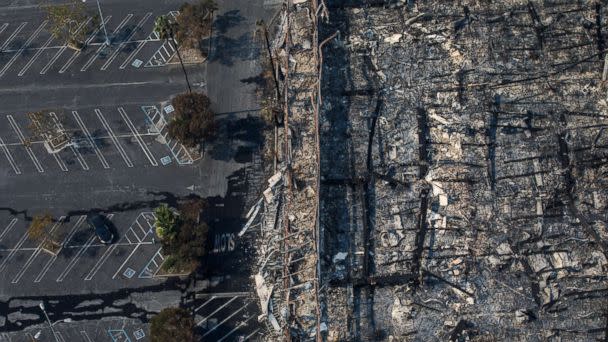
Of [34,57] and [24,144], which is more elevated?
[34,57]

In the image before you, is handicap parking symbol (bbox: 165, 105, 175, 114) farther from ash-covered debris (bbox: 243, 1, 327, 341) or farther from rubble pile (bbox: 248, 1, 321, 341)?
rubble pile (bbox: 248, 1, 321, 341)

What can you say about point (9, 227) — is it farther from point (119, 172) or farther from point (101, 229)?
point (119, 172)

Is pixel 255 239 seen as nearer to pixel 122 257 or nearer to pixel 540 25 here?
pixel 122 257

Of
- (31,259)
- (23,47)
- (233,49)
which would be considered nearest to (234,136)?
(233,49)

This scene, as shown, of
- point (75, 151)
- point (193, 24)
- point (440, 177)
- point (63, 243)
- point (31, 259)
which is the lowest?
point (440, 177)

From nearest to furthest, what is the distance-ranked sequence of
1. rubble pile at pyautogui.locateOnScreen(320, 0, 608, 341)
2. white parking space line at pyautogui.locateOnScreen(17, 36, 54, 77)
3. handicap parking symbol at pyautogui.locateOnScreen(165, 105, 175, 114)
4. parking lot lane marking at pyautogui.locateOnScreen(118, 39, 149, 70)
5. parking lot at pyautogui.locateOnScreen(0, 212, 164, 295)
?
rubble pile at pyautogui.locateOnScreen(320, 0, 608, 341), parking lot at pyautogui.locateOnScreen(0, 212, 164, 295), handicap parking symbol at pyautogui.locateOnScreen(165, 105, 175, 114), parking lot lane marking at pyautogui.locateOnScreen(118, 39, 149, 70), white parking space line at pyautogui.locateOnScreen(17, 36, 54, 77)

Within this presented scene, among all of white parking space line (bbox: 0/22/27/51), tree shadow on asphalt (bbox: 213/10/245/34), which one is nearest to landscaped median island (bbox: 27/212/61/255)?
white parking space line (bbox: 0/22/27/51)

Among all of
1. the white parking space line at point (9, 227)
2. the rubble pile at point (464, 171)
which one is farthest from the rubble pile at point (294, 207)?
the white parking space line at point (9, 227)
